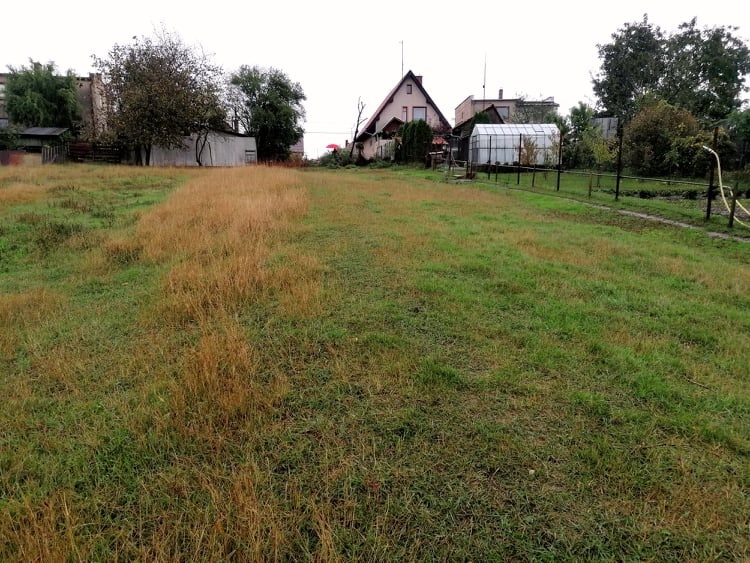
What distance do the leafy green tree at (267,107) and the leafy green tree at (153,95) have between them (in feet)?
23.6

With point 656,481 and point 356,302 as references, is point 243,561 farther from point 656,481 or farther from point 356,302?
point 356,302

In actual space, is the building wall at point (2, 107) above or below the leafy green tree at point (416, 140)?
above

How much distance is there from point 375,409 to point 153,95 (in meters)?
28.1

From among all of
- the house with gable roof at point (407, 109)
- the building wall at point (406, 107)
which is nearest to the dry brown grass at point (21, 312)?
the house with gable roof at point (407, 109)

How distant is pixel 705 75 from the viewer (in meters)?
32.9

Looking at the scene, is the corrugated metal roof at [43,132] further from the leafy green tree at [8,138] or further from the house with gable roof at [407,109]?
the house with gable roof at [407,109]

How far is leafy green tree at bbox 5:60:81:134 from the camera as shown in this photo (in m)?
31.0

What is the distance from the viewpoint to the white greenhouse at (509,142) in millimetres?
24719

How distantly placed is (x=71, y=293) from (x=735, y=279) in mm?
7409

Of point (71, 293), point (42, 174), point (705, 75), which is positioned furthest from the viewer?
point (705, 75)

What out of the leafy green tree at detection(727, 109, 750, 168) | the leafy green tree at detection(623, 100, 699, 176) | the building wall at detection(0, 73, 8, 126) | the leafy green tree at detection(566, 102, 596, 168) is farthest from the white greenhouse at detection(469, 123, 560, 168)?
the building wall at detection(0, 73, 8, 126)

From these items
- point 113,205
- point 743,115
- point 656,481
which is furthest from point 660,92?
point 656,481

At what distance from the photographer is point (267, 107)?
3497 centimetres

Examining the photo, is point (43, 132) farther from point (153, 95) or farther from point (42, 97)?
point (153, 95)
